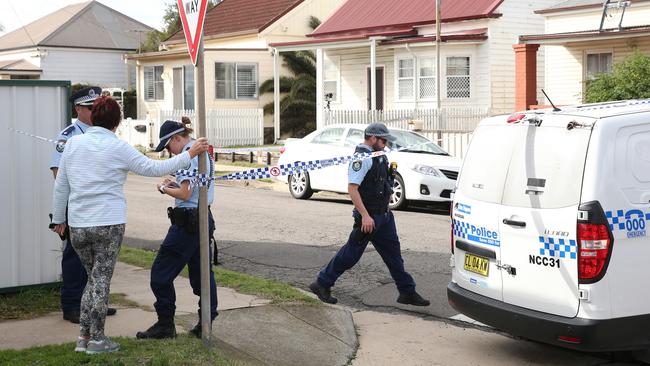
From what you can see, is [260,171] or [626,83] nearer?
[260,171]

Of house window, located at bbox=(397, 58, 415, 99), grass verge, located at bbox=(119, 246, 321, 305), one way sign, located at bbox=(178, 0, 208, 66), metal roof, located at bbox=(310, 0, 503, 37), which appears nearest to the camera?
one way sign, located at bbox=(178, 0, 208, 66)

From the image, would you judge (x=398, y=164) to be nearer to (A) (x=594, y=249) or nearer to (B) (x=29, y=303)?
(B) (x=29, y=303)

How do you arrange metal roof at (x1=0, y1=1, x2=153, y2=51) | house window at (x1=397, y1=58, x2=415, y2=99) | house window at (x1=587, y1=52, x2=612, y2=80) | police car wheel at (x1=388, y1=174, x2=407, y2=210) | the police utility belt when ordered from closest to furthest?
the police utility belt, police car wheel at (x1=388, y1=174, x2=407, y2=210), house window at (x1=587, y1=52, x2=612, y2=80), house window at (x1=397, y1=58, x2=415, y2=99), metal roof at (x1=0, y1=1, x2=153, y2=51)

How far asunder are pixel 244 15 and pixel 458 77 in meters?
13.8

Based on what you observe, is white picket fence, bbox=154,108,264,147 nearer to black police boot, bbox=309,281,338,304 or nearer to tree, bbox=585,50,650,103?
tree, bbox=585,50,650,103

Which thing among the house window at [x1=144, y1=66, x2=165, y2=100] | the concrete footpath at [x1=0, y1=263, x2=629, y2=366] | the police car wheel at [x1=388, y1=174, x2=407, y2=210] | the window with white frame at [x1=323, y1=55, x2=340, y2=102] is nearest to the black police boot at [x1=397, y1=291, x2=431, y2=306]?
the concrete footpath at [x1=0, y1=263, x2=629, y2=366]

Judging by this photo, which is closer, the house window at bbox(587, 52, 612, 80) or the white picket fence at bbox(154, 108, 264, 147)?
the house window at bbox(587, 52, 612, 80)

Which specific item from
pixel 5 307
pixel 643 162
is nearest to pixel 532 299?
pixel 643 162

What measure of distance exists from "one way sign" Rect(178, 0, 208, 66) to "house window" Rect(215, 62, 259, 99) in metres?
29.0

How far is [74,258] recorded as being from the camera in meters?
7.45

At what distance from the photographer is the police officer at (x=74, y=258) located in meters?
7.45

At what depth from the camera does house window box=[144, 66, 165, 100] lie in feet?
128

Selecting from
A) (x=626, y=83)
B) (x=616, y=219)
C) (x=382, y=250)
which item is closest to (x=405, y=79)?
(x=626, y=83)

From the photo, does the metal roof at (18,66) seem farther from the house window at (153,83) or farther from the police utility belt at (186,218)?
the police utility belt at (186,218)
